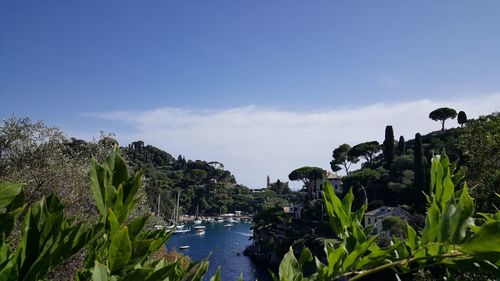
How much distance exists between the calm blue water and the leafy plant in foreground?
31356 mm

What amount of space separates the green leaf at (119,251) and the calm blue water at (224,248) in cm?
3151

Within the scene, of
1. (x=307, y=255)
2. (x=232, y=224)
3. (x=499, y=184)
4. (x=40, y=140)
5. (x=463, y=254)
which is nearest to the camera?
(x=463, y=254)

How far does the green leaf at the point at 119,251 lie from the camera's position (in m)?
0.66

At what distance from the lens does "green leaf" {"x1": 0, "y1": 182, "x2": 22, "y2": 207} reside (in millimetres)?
862

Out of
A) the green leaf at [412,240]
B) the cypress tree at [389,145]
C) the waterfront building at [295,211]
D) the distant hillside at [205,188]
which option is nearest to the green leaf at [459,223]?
the green leaf at [412,240]

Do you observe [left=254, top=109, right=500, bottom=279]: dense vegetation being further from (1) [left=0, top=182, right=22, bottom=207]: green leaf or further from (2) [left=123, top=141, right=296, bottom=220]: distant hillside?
(2) [left=123, top=141, right=296, bottom=220]: distant hillside

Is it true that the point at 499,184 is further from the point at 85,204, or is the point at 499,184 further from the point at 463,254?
the point at 463,254

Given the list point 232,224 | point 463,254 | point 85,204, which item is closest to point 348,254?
point 463,254

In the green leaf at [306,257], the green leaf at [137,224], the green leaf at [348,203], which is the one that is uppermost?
the green leaf at [348,203]

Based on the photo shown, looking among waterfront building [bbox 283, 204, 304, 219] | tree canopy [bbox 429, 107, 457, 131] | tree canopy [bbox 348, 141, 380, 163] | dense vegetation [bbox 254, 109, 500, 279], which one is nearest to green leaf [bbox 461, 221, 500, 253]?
dense vegetation [bbox 254, 109, 500, 279]

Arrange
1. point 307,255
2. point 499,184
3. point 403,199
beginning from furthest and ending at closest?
point 403,199 → point 499,184 → point 307,255

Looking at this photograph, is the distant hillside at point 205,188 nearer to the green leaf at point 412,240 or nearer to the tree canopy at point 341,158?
the tree canopy at point 341,158

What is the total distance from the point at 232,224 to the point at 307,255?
92374 mm

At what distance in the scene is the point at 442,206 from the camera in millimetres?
794
